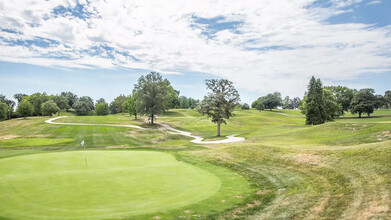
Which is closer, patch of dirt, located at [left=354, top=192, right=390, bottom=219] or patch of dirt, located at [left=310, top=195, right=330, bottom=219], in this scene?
patch of dirt, located at [left=354, top=192, right=390, bottom=219]

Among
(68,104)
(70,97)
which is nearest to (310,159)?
(68,104)

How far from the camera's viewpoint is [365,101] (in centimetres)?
7269

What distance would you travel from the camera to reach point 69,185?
11148 mm

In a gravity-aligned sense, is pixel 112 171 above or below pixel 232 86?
below

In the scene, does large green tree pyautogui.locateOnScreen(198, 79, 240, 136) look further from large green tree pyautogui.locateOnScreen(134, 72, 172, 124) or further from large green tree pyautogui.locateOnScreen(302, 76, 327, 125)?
large green tree pyautogui.locateOnScreen(302, 76, 327, 125)

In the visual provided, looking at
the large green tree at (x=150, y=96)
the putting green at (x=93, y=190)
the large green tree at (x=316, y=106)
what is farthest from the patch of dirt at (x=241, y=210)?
the large green tree at (x=316, y=106)

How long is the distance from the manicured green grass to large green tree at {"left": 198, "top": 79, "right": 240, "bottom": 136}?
30893 mm

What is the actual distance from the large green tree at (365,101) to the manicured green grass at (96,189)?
74082mm

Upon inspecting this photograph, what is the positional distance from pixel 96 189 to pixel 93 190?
18cm

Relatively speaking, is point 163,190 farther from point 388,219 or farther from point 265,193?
point 388,219

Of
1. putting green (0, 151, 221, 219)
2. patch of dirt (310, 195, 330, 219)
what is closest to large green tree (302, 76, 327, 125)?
putting green (0, 151, 221, 219)

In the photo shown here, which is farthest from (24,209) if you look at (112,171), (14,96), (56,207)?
(14,96)

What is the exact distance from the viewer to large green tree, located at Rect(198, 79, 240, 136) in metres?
46.6

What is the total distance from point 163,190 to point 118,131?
40487 mm
